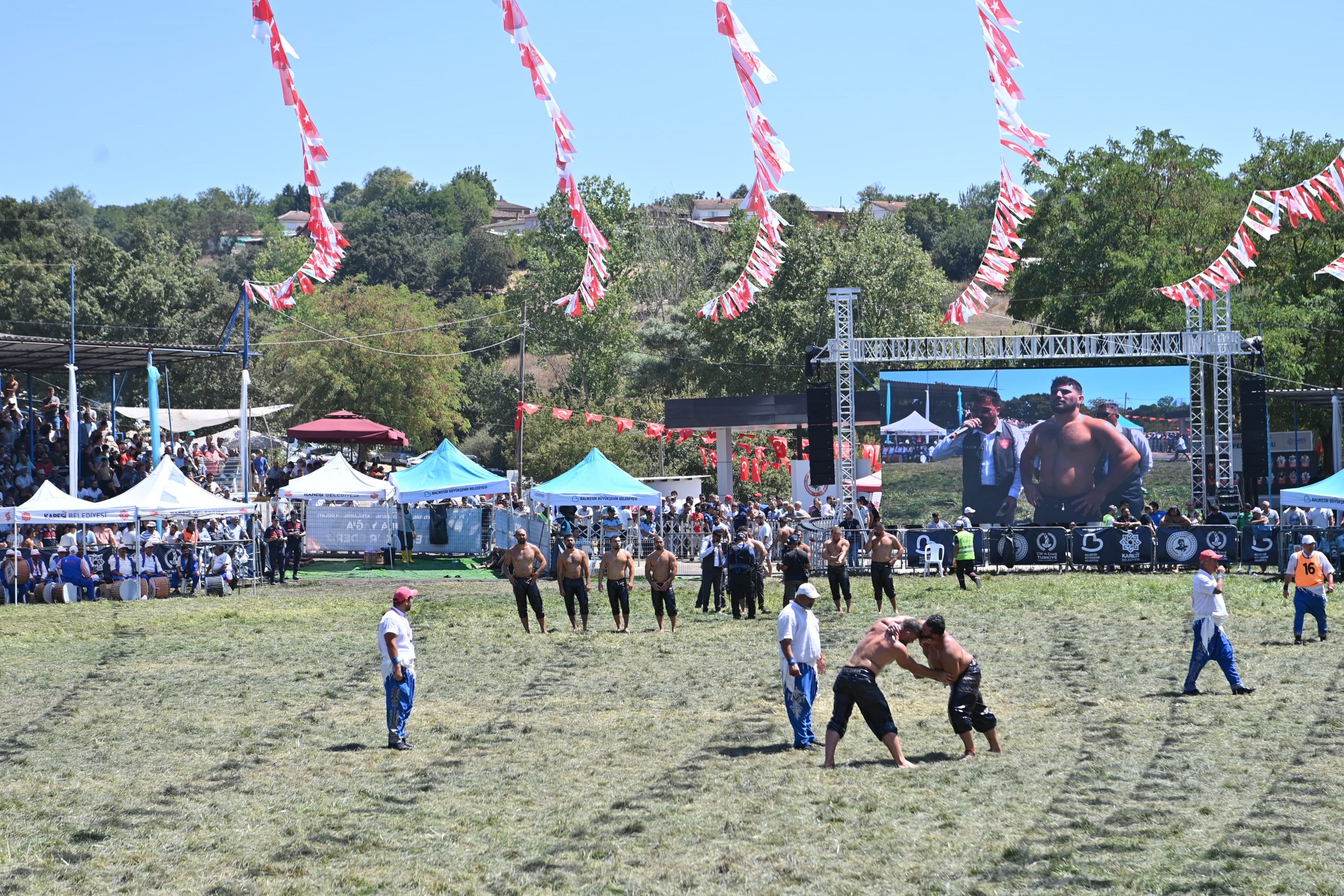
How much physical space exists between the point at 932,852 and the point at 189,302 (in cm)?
7038

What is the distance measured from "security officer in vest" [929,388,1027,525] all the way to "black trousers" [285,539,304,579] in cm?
1627

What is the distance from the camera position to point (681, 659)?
57.9 feet

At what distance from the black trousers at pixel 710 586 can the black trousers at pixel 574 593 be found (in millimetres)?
3264

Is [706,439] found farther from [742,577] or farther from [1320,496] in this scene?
[742,577]

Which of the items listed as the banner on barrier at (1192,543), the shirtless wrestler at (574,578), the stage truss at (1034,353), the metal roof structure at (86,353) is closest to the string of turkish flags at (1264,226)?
the stage truss at (1034,353)

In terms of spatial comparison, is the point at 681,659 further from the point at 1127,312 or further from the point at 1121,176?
the point at 1121,176

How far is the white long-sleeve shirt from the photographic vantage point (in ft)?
116

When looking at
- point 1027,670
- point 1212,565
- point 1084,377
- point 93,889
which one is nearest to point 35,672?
point 93,889

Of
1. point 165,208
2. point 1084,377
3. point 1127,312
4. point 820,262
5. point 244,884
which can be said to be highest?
point 165,208

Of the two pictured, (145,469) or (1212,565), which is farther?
(145,469)

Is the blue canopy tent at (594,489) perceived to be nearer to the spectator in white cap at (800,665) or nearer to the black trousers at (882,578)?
the black trousers at (882,578)

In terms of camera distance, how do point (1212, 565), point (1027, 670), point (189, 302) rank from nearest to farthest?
point (1212, 565), point (1027, 670), point (189, 302)

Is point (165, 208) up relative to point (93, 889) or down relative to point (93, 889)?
up

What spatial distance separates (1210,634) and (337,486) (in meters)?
25.5
